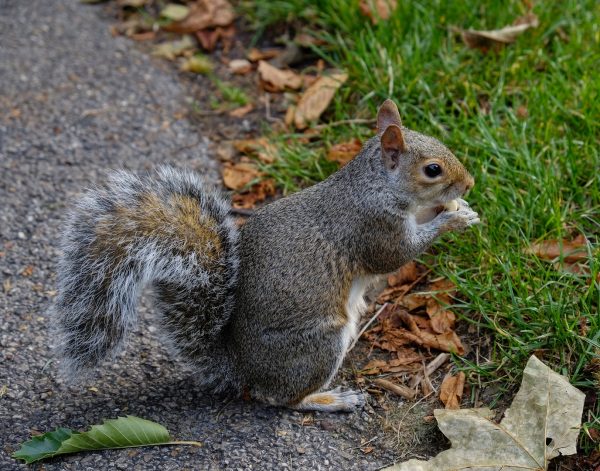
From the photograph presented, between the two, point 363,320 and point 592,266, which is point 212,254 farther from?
point 592,266

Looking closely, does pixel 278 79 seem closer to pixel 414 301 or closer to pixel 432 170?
pixel 414 301

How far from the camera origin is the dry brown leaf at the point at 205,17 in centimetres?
441

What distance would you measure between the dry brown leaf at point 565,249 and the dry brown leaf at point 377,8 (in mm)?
1507

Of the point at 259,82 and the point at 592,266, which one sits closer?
the point at 592,266

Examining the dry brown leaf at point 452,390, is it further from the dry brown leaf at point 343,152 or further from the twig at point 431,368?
the dry brown leaf at point 343,152

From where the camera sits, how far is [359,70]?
3.61 metres

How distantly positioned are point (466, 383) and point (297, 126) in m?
1.54

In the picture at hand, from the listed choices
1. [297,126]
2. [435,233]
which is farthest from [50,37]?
[435,233]

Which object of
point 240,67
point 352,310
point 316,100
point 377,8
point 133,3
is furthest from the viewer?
point 133,3

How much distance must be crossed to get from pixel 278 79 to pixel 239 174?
0.67m

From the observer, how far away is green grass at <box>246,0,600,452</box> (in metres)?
2.49

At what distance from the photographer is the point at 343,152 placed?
3.33 metres

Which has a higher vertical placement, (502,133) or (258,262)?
(258,262)

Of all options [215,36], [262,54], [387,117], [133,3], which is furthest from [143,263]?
[133,3]
